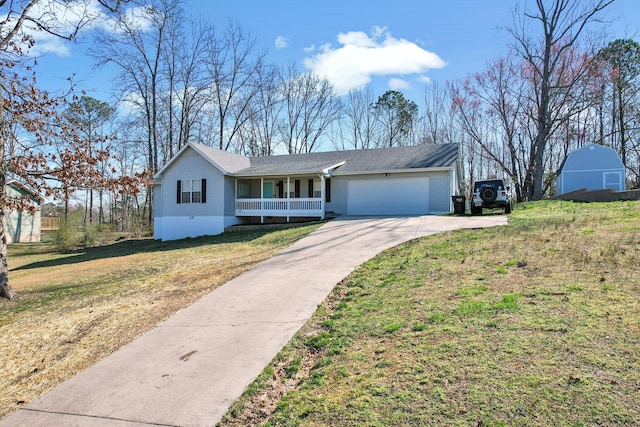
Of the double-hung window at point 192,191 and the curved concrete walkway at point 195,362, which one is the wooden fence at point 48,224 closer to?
the double-hung window at point 192,191

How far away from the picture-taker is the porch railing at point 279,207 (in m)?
20.3

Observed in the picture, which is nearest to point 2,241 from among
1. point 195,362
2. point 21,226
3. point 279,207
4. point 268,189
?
point 195,362

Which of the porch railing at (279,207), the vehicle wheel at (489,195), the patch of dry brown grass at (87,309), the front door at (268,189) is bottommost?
the patch of dry brown grass at (87,309)

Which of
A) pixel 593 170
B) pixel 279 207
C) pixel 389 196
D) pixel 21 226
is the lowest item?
pixel 21 226

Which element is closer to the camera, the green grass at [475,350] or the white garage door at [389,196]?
the green grass at [475,350]

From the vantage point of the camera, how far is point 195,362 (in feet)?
15.1

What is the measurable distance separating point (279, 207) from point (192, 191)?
5290 millimetres

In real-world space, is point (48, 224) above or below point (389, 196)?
below

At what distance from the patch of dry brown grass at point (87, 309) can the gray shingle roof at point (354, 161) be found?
8.32m

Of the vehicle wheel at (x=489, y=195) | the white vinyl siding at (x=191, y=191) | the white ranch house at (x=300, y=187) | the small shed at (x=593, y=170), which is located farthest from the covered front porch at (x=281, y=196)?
the small shed at (x=593, y=170)

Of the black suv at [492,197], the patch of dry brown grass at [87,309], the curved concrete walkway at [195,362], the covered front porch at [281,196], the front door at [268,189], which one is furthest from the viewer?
the front door at [268,189]

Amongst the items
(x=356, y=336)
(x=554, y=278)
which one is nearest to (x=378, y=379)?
(x=356, y=336)

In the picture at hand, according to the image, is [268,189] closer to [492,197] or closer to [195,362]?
[492,197]

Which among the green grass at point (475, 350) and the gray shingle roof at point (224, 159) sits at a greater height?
the gray shingle roof at point (224, 159)
